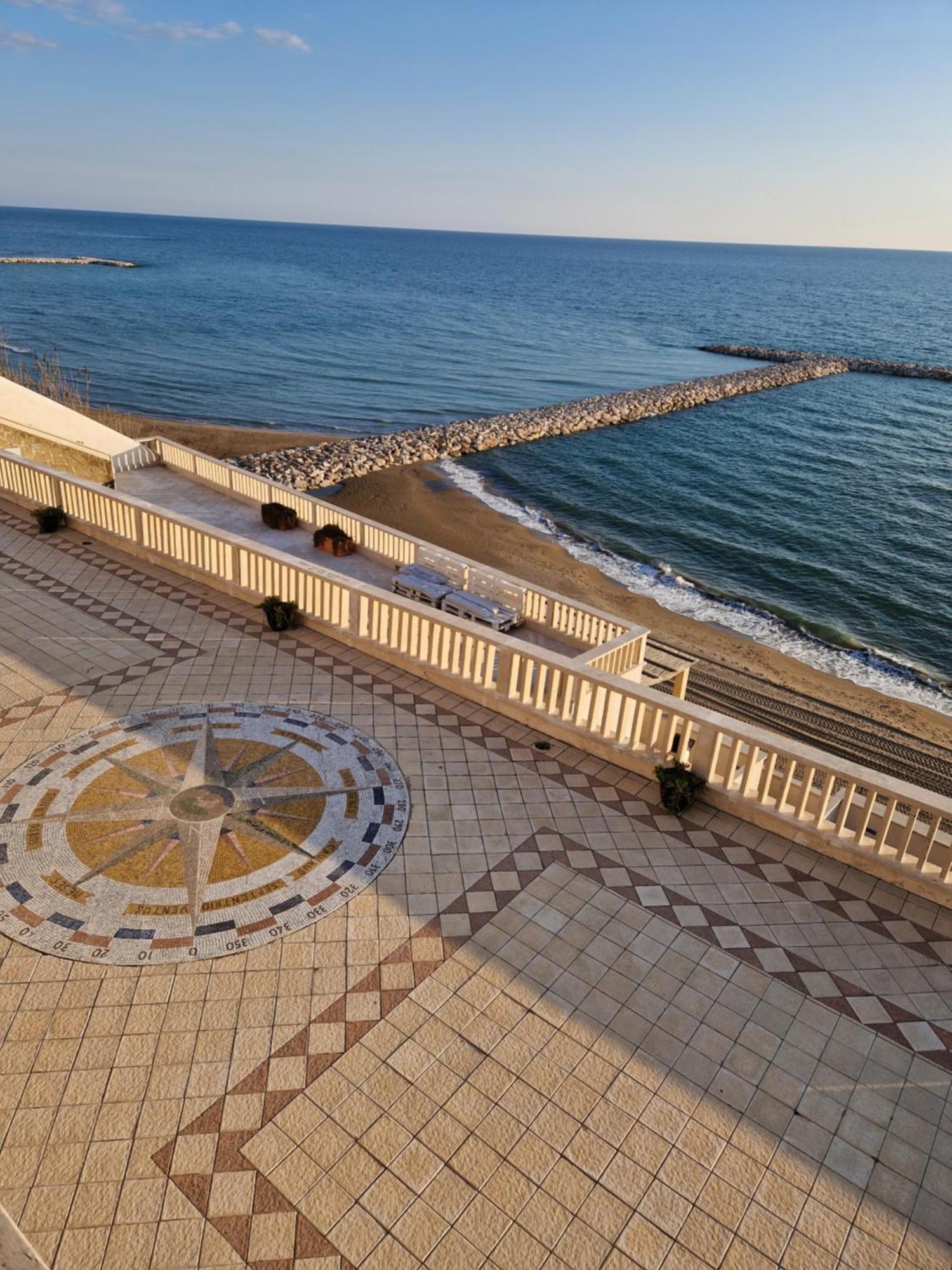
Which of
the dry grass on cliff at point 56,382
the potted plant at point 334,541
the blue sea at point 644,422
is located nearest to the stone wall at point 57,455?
the dry grass on cliff at point 56,382

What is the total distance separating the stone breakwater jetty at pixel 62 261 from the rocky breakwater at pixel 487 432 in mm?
110085

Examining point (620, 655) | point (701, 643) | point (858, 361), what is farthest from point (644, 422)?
point (620, 655)

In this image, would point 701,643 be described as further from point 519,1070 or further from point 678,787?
point 519,1070

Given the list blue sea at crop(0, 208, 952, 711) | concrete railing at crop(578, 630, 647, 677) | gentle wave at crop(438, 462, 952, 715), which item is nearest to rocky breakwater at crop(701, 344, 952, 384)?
blue sea at crop(0, 208, 952, 711)

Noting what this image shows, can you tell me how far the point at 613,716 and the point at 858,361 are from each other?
3043 inches

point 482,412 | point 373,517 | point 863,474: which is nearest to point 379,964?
point 373,517

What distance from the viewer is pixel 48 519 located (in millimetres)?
14781

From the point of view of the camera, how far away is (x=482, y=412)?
1953 inches

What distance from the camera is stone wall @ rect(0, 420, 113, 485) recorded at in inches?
834

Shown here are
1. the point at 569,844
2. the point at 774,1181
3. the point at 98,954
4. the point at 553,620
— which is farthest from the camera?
the point at 553,620

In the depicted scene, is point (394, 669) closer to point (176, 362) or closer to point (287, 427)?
point (287, 427)

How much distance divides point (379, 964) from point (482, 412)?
46067 mm

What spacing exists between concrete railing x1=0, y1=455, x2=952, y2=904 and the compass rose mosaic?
1786 mm

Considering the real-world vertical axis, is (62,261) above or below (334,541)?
above
